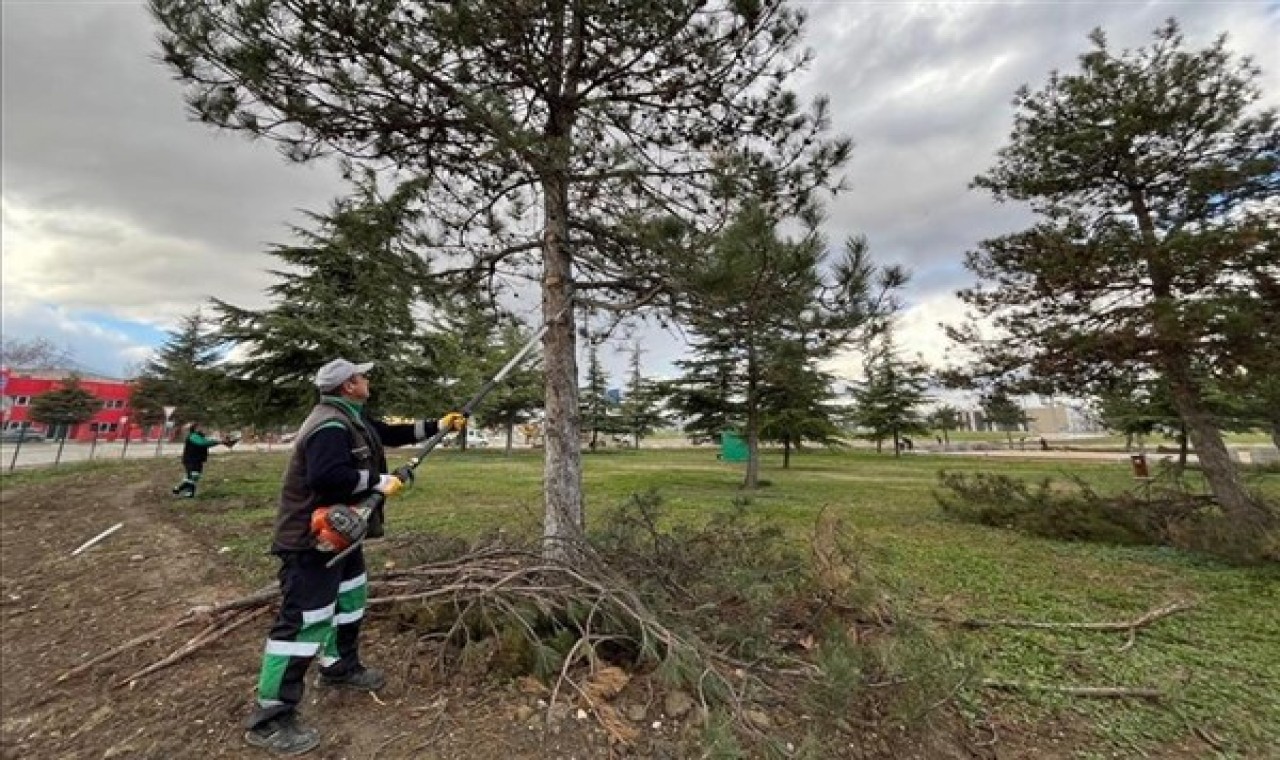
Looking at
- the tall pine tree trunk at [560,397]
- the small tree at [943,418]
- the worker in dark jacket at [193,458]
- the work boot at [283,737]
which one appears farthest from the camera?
the small tree at [943,418]

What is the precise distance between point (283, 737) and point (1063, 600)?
18.6 ft

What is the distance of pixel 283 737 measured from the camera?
→ 92.1 inches

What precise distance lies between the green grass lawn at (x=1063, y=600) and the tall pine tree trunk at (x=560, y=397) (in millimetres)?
808

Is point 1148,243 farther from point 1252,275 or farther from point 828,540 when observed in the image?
point 828,540

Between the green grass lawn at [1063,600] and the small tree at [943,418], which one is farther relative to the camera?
the small tree at [943,418]

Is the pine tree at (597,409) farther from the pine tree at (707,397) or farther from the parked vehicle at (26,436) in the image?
the parked vehicle at (26,436)

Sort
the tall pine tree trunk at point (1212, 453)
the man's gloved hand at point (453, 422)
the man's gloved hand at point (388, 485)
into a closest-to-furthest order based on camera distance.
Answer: the man's gloved hand at point (388, 485), the man's gloved hand at point (453, 422), the tall pine tree trunk at point (1212, 453)

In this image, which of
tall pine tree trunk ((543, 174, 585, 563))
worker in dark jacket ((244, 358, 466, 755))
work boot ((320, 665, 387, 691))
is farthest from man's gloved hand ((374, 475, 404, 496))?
tall pine tree trunk ((543, 174, 585, 563))

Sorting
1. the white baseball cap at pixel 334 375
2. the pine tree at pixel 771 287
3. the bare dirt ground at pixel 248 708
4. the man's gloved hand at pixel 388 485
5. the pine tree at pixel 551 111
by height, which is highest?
the pine tree at pixel 551 111

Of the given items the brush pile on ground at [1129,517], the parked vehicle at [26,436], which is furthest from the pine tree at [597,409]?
the parked vehicle at [26,436]

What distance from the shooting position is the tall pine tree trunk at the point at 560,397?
4027 millimetres

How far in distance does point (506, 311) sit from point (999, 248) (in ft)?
22.2

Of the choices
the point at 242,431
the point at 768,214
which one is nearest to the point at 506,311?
the point at 768,214

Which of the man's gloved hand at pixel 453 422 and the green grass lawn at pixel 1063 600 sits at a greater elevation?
the man's gloved hand at pixel 453 422
